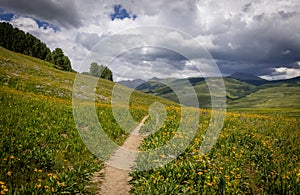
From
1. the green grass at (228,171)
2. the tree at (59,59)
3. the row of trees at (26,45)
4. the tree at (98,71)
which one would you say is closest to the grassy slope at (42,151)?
the green grass at (228,171)

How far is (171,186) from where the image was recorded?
6551 millimetres

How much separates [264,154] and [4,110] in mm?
13613

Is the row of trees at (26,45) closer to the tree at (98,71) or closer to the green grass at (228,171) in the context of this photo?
the tree at (98,71)

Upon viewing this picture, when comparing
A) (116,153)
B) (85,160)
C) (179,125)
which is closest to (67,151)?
(85,160)

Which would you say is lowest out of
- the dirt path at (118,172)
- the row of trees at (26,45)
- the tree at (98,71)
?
the dirt path at (118,172)

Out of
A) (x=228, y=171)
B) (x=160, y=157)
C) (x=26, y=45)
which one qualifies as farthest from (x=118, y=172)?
(x=26, y=45)

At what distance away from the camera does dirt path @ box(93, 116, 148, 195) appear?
7.30 meters

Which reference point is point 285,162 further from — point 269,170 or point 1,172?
point 1,172

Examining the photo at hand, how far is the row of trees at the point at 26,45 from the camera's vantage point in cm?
10025

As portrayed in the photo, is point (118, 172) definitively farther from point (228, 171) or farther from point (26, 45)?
point (26, 45)

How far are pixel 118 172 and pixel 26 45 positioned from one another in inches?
4689

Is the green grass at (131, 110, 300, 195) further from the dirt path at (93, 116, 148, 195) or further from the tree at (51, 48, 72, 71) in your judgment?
the tree at (51, 48, 72, 71)

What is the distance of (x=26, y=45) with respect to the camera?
352ft

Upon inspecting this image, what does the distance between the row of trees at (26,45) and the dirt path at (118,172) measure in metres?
94.4
